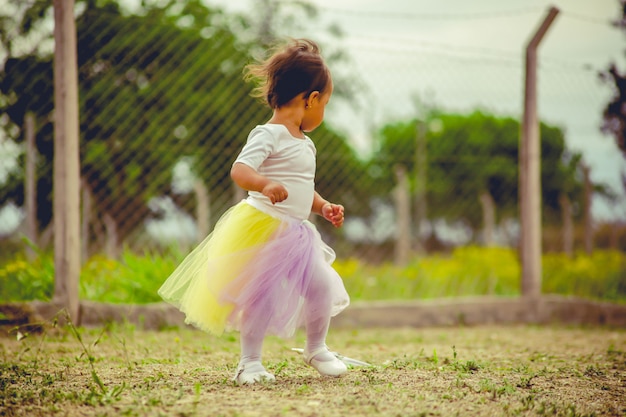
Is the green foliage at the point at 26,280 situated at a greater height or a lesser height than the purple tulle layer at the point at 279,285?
lesser

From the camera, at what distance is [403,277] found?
5992 millimetres

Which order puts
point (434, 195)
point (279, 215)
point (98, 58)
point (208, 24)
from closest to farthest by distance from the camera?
1. point (279, 215)
2. point (98, 58)
3. point (208, 24)
4. point (434, 195)

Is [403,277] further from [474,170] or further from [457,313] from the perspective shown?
[474,170]

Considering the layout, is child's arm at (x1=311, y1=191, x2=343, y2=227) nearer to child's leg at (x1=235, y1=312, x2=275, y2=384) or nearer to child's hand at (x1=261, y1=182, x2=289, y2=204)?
child's hand at (x1=261, y1=182, x2=289, y2=204)

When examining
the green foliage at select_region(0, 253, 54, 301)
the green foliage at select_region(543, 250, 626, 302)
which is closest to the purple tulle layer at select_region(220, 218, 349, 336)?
the green foliage at select_region(0, 253, 54, 301)

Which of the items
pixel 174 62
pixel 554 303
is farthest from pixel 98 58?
pixel 554 303

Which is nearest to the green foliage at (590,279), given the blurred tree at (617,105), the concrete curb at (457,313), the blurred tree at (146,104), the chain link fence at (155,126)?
the concrete curb at (457,313)

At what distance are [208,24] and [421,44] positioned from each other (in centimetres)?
172

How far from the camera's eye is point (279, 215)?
8.86 feet

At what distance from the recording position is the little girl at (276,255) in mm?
2652

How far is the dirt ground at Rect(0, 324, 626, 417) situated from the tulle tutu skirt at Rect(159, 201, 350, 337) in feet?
0.80

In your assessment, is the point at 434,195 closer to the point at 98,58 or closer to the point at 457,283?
the point at 457,283

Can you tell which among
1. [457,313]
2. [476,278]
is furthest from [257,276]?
[476,278]

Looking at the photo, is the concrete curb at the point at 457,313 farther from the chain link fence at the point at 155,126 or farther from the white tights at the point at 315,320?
the white tights at the point at 315,320
